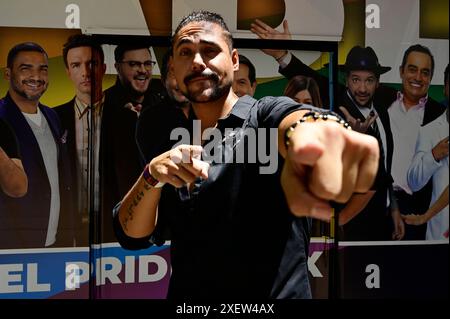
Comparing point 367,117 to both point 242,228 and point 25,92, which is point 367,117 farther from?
point 25,92

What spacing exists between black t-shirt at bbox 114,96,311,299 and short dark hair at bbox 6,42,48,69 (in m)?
1.64

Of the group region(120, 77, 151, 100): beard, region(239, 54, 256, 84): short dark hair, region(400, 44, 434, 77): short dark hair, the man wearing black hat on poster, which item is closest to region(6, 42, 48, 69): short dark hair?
region(120, 77, 151, 100): beard

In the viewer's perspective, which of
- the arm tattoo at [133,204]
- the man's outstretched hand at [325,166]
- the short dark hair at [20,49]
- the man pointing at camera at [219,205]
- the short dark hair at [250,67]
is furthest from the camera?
the short dark hair at [250,67]

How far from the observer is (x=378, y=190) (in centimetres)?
309

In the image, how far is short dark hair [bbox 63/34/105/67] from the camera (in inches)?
114

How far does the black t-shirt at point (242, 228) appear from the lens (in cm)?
164

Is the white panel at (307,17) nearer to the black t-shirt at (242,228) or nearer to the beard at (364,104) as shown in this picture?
the beard at (364,104)

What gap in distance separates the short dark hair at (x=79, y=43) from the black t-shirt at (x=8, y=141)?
497 millimetres

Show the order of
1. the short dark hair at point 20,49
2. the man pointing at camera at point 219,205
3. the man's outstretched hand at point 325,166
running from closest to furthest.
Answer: the man's outstretched hand at point 325,166
the man pointing at camera at point 219,205
the short dark hair at point 20,49

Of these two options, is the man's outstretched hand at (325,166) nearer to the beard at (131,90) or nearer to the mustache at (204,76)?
the mustache at (204,76)

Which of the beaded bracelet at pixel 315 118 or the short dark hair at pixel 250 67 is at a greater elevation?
the short dark hair at pixel 250 67

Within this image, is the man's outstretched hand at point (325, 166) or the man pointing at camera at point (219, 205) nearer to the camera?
the man's outstretched hand at point (325, 166)

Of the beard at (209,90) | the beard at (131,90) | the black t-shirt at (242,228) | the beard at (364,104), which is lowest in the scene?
the black t-shirt at (242,228)

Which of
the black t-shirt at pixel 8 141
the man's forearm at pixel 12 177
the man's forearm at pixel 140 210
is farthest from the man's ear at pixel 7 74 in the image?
the man's forearm at pixel 140 210
